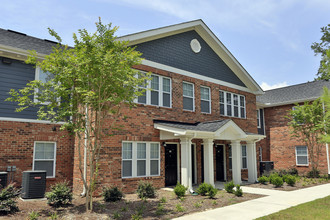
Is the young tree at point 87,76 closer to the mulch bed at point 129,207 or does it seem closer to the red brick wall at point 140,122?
the mulch bed at point 129,207

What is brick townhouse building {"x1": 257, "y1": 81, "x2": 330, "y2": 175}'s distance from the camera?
21.0m

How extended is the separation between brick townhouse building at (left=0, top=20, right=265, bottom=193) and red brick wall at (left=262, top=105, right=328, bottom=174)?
291 inches

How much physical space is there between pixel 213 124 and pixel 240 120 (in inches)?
189

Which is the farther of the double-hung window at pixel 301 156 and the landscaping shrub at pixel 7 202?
the double-hung window at pixel 301 156

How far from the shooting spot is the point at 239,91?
A: 1759cm

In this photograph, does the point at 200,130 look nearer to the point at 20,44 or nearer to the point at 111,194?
the point at 111,194

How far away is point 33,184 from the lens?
31.4 ft

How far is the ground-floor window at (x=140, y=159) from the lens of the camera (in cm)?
1151

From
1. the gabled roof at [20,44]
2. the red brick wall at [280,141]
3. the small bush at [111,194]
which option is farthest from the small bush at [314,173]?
the gabled roof at [20,44]

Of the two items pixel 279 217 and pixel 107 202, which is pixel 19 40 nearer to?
pixel 107 202

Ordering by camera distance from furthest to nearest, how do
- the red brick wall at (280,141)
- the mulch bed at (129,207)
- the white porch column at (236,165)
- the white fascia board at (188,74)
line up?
the red brick wall at (280,141) < the white porch column at (236,165) < the white fascia board at (188,74) < the mulch bed at (129,207)

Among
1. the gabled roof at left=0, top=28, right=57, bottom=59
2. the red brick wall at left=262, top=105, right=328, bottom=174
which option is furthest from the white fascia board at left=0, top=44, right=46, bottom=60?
the red brick wall at left=262, top=105, right=328, bottom=174

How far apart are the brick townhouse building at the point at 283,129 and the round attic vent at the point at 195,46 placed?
9.36 m

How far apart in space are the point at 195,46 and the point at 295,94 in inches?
484
